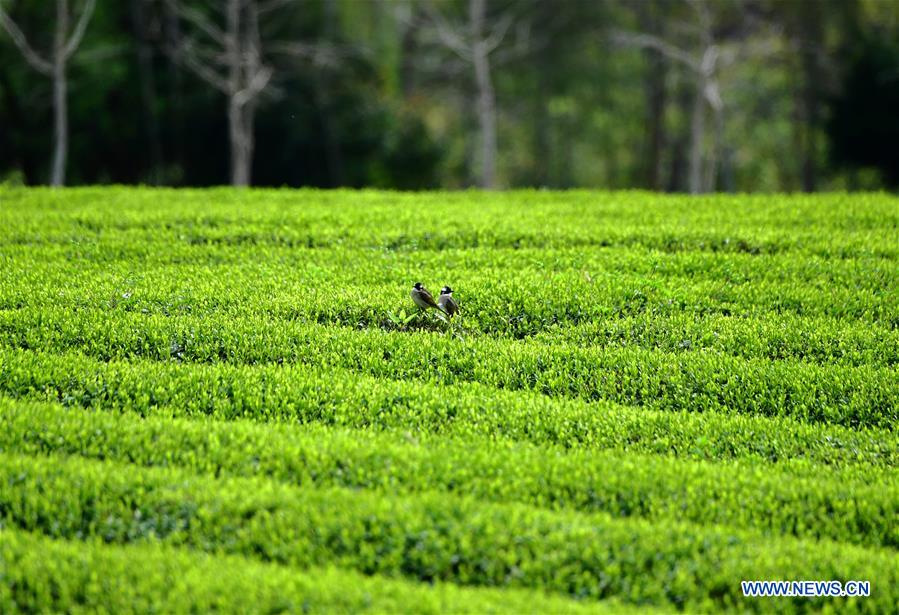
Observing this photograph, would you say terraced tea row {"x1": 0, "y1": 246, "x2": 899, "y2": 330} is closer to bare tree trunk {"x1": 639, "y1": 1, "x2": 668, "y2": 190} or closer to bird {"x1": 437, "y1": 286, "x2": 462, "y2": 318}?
bird {"x1": 437, "y1": 286, "x2": 462, "y2": 318}

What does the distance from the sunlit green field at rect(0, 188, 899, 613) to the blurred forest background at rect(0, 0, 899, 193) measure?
20.9 m

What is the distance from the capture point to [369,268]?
14164mm

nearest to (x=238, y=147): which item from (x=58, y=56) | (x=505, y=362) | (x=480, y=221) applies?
(x=58, y=56)

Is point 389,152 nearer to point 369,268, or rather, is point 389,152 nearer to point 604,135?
point 604,135

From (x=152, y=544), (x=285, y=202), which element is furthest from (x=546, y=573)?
(x=285, y=202)

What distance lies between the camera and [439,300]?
11680mm

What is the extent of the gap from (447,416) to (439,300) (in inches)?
104

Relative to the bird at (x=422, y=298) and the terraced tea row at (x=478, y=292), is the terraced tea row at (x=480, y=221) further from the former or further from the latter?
the bird at (x=422, y=298)

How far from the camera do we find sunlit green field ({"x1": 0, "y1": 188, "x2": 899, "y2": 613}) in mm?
6820

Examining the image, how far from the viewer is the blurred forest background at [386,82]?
36812 millimetres

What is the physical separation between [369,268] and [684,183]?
46.5 meters

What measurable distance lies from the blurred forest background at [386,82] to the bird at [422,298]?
2320cm

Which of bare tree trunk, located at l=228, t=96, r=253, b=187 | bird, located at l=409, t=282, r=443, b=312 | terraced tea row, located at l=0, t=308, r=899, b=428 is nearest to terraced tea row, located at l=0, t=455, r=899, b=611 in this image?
terraced tea row, located at l=0, t=308, r=899, b=428

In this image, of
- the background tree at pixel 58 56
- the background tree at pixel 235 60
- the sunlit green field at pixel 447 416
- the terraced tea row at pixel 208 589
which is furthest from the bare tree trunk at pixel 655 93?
the terraced tea row at pixel 208 589
